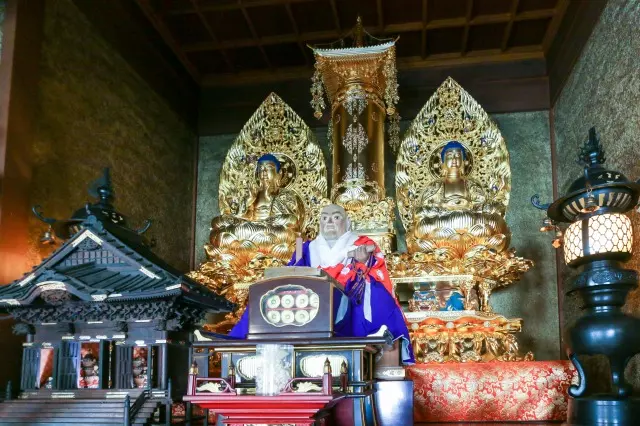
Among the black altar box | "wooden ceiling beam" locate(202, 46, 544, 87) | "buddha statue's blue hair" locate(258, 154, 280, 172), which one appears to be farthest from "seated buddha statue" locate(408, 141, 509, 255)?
the black altar box

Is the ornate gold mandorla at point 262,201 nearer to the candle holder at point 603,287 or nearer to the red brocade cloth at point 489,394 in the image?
the red brocade cloth at point 489,394

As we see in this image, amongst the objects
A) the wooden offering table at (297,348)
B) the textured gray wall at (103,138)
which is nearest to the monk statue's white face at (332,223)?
the wooden offering table at (297,348)

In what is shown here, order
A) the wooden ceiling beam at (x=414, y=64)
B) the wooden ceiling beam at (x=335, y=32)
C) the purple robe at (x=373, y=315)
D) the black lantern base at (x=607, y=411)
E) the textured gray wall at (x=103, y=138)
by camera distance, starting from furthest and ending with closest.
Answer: the wooden ceiling beam at (x=414, y=64), the wooden ceiling beam at (x=335, y=32), the textured gray wall at (x=103, y=138), the black lantern base at (x=607, y=411), the purple robe at (x=373, y=315)

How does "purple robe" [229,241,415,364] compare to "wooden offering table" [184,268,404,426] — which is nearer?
"wooden offering table" [184,268,404,426]

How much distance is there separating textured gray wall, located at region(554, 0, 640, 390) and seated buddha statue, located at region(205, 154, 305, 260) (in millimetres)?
2582

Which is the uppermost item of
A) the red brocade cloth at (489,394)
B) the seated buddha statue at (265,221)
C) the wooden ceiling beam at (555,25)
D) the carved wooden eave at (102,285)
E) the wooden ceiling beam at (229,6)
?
the wooden ceiling beam at (229,6)

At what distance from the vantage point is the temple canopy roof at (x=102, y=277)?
3.52 metres

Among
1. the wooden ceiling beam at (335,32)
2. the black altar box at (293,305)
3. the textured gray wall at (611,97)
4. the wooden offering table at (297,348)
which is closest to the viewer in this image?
the wooden offering table at (297,348)

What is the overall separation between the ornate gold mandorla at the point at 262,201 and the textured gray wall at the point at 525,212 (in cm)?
62

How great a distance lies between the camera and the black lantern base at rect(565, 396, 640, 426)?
10.7 feet

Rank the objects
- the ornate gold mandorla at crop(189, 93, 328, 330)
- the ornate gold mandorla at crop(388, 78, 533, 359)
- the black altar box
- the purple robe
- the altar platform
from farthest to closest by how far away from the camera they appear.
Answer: the ornate gold mandorla at crop(189, 93, 328, 330) < the ornate gold mandorla at crop(388, 78, 533, 359) < the altar platform < the purple robe < the black altar box

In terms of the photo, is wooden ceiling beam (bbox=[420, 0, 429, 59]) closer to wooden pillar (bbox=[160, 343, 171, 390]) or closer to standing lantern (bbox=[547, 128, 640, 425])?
standing lantern (bbox=[547, 128, 640, 425])

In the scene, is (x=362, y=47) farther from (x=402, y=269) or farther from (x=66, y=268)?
(x=66, y=268)

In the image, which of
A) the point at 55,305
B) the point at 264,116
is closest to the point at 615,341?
the point at 55,305
